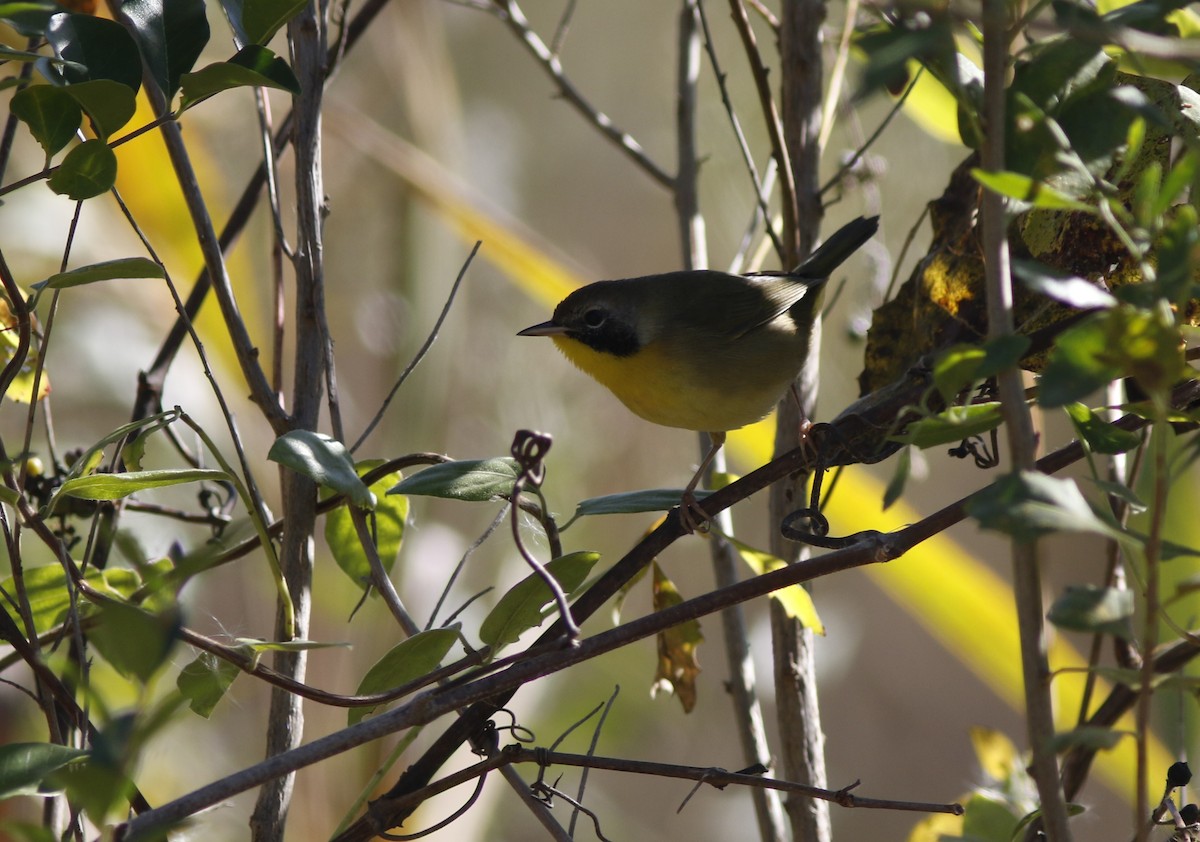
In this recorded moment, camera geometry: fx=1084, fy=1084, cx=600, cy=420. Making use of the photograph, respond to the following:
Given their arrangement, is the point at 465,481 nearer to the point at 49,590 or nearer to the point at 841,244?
the point at 49,590

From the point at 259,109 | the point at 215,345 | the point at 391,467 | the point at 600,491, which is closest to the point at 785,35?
the point at 259,109

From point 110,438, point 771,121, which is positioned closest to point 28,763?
point 110,438

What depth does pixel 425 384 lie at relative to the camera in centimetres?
333

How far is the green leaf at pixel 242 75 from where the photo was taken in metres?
1.05

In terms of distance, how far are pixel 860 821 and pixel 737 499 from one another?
390 cm

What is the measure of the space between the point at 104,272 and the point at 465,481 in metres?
0.44

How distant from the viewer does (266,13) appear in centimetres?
113

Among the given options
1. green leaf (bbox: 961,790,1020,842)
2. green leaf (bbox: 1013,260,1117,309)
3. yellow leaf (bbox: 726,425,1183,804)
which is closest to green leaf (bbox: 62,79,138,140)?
green leaf (bbox: 1013,260,1117,309)

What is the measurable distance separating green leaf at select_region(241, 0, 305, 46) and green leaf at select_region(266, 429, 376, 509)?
43 centimetres

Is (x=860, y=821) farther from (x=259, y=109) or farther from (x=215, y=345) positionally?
(x=259, y=109)

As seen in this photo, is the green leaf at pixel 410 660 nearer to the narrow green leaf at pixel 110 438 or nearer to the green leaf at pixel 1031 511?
the narrow green leaf at pixel 110 438

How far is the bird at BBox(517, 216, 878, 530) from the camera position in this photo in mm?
2373

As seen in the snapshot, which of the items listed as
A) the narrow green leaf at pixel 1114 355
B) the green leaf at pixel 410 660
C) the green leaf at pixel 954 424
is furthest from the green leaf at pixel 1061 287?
the green leaf at pixel 410 660

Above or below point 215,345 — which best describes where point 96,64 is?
below
